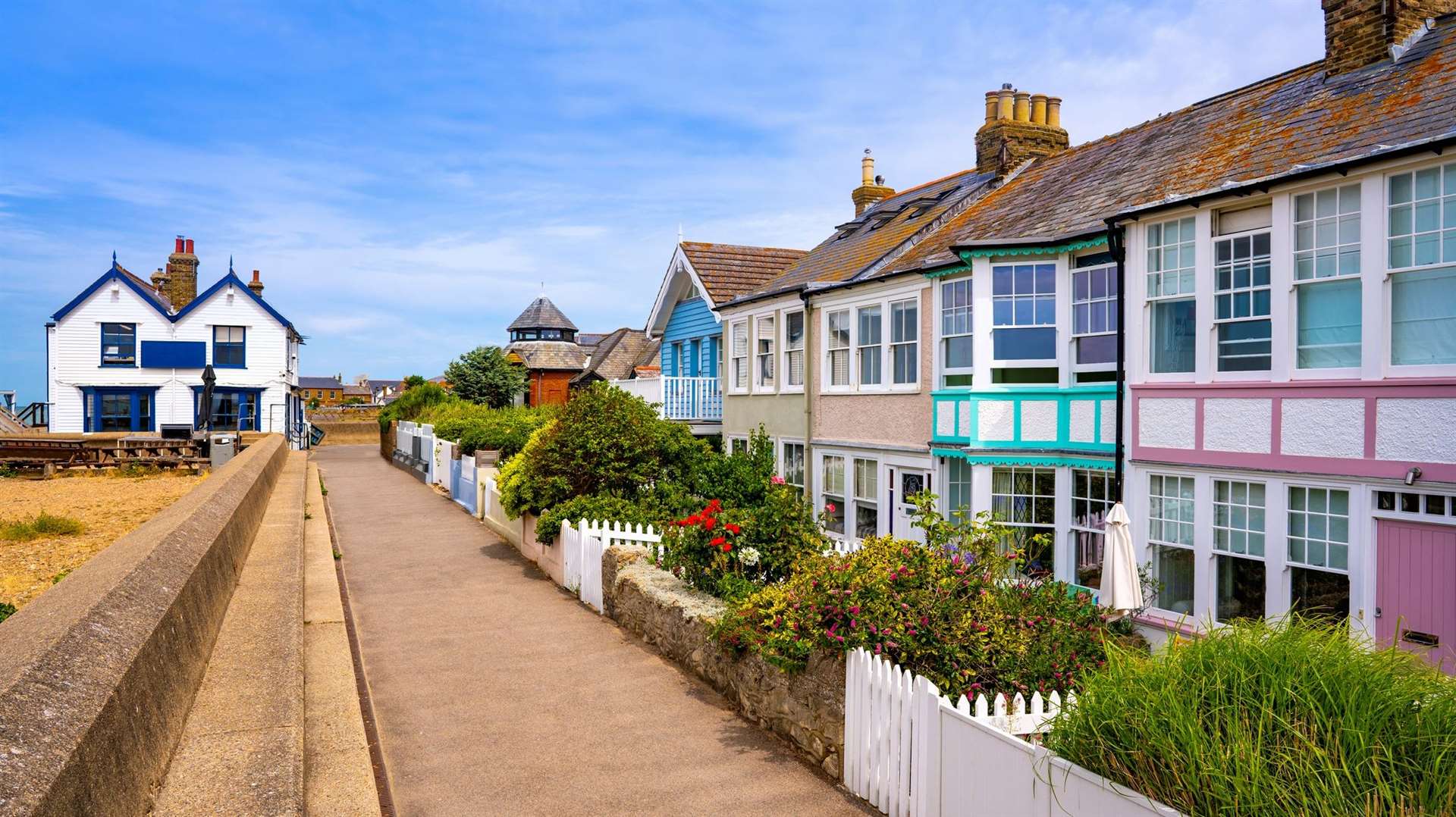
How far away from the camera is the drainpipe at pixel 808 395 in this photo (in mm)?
18406

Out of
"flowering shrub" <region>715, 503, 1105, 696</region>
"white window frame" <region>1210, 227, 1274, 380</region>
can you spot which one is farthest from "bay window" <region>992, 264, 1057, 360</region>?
"flowering shrub" <region>715, 503, 1105, 696</region>

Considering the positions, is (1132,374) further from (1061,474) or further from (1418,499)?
(1418,499)

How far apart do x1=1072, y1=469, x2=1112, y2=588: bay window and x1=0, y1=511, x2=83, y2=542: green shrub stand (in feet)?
41.2

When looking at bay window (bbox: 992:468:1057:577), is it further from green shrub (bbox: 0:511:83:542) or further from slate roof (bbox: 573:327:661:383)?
Result: slate roof (bbox: 573:327:661:383)

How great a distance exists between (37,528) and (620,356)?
123 ft

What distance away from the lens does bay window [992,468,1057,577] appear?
12.8 meters

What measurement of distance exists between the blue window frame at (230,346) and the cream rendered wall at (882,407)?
35.5m

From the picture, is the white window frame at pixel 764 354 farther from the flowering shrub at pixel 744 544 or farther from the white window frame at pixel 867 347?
the flowering shrub at pixel 744 544

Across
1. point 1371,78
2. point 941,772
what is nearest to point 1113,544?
point 941,772

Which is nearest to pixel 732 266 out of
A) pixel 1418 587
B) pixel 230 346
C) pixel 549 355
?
pixel 1418 587

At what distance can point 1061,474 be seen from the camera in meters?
12.7

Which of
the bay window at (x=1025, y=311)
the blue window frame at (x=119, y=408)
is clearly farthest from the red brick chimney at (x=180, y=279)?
the bay window at (x=1025, y=311)

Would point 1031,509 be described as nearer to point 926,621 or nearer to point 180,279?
point 926,621

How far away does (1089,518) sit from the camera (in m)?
12.5
